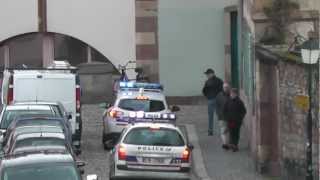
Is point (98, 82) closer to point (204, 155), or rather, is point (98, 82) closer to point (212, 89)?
point (212, 89)

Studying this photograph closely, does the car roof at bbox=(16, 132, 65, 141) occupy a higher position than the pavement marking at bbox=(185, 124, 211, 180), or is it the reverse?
the car roof at bbox=(16, 132, 65, 141)

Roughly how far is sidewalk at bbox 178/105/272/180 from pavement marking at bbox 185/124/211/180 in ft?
0.31

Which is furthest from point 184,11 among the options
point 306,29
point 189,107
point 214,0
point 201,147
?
point 306,29

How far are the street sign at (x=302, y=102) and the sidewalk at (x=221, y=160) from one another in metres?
2.94

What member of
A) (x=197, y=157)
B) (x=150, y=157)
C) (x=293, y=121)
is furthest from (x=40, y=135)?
(x=197, y=157)

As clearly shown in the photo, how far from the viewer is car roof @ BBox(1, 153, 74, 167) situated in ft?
49.5

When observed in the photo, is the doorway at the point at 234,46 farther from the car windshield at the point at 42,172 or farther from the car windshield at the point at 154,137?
the car windshield at the point at 42,172

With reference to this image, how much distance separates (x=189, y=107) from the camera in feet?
130

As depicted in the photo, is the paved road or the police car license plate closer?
the police car license plate

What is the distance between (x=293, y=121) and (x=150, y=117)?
197 inches

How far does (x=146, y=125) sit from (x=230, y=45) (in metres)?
18.2

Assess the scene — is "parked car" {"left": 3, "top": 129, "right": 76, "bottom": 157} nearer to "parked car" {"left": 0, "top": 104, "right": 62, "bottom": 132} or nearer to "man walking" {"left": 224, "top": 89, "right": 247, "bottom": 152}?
"parked car" {"left": 0, "top": 104, "right": 62, "bottom": 132}

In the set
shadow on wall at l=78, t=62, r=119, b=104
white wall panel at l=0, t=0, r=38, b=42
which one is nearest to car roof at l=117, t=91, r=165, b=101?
shadow on wall at l=78, t=62, r=119, b=104

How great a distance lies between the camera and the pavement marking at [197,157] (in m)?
23.6
